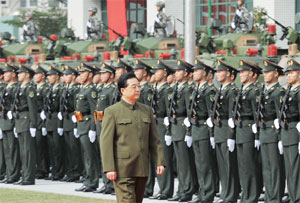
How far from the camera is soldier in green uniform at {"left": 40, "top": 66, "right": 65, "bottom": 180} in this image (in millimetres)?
17422

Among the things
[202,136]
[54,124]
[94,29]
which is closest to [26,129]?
[54,124]

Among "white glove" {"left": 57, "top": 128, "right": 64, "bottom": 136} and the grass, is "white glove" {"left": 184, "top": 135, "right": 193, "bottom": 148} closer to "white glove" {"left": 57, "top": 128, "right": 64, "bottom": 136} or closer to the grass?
the grass

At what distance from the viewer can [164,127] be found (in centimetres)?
1494

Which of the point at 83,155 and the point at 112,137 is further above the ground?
the point at 112,137

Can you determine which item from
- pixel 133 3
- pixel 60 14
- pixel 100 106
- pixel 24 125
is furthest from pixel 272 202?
pixel 60 14

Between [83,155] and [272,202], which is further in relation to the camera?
[83,155]

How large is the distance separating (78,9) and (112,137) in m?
40.6

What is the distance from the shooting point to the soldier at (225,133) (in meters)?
13.8

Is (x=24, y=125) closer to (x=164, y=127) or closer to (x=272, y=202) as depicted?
(x=164, y=127)

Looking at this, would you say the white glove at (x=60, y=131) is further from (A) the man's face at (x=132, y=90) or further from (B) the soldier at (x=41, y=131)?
(A) the man's face at (x=132, y=90)

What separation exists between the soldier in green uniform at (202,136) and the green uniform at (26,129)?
333 cm

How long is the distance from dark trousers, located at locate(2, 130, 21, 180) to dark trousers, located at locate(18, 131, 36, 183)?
0.96ft

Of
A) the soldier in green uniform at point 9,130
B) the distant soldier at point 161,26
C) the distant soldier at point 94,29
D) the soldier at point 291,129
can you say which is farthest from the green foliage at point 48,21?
the soldier at point 291,129

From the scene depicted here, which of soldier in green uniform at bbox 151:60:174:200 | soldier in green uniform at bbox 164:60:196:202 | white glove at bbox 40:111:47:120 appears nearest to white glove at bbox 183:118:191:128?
soldier in green uniform at bbox 164:60:196:202
